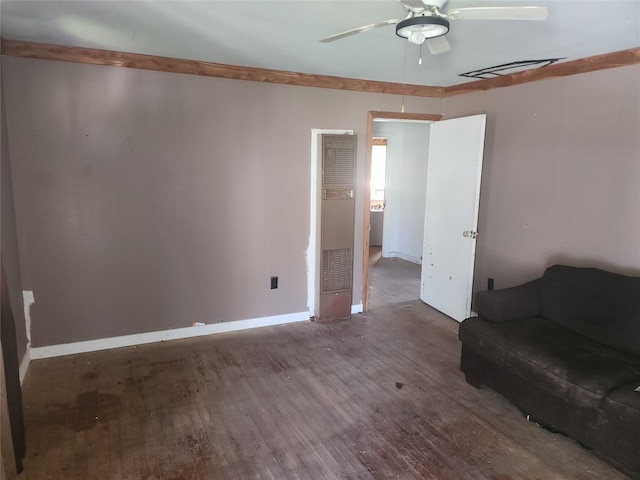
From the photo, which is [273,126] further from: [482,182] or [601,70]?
[601,70]

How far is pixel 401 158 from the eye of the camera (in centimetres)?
698

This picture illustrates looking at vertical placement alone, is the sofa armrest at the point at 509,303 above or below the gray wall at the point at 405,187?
below

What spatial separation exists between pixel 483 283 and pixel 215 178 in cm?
281

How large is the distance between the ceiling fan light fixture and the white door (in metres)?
2.04

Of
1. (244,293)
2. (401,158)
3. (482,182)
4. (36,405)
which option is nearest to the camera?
(36,405)

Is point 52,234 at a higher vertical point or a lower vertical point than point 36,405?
higher

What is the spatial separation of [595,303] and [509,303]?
54 cm

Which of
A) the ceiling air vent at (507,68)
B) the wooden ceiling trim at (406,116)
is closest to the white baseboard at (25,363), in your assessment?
the wooden ceiling trim at (406,116)

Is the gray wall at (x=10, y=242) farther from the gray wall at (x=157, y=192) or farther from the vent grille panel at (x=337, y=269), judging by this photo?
the vent grille panel at (x=337, y=269)

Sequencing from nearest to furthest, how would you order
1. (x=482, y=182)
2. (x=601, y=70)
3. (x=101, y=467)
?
(x=101, y=467), (x=601, y=70), (x=482, y=182)

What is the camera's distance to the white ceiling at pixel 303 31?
2178 millimetres

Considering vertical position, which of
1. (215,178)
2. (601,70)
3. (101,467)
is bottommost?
(101,467)

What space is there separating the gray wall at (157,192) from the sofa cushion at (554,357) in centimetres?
192

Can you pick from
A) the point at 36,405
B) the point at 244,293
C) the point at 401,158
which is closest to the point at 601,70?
the point at 244,293
